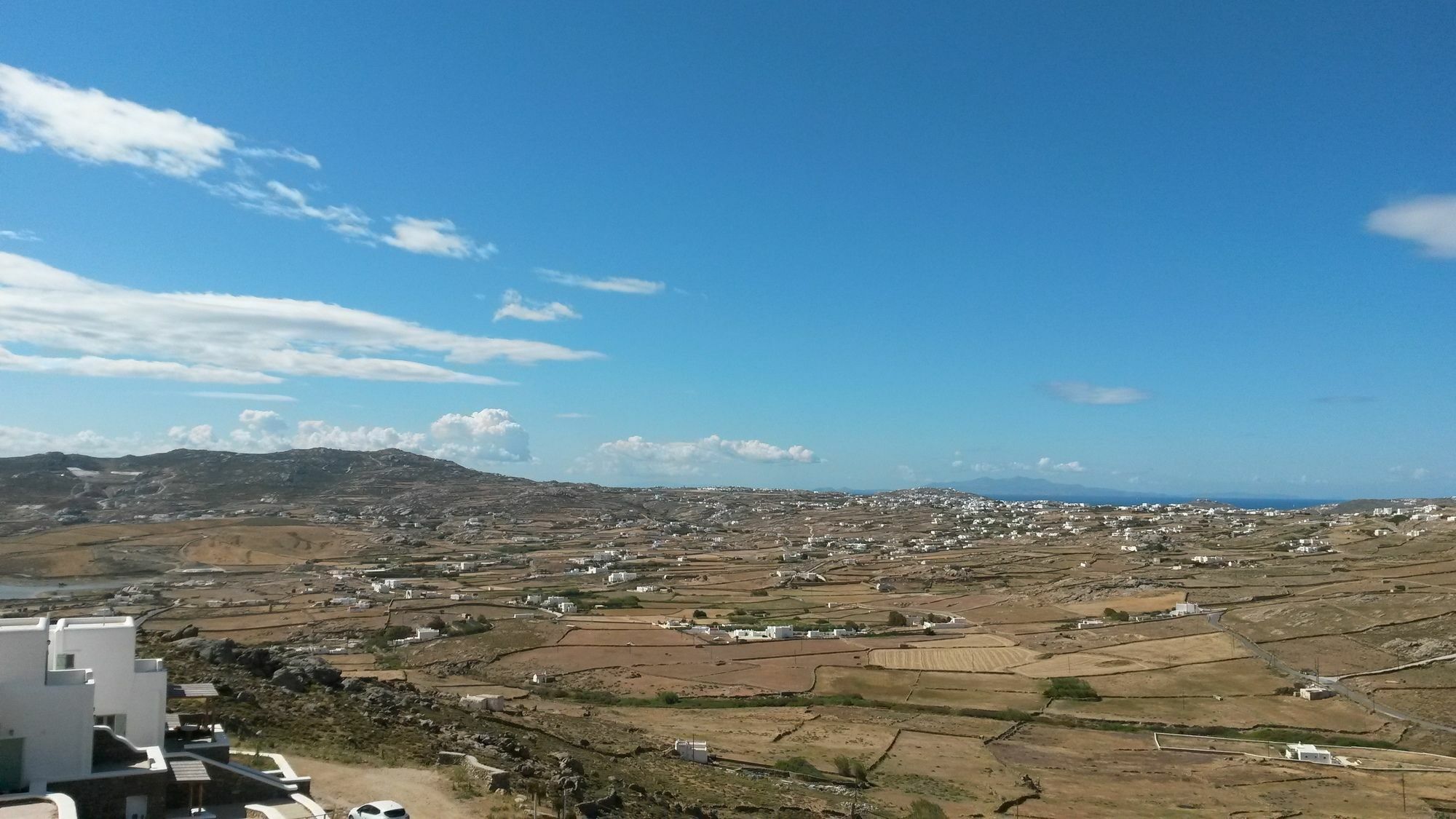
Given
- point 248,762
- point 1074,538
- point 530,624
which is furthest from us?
point 1074,538

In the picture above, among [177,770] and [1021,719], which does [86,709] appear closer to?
[177,770]

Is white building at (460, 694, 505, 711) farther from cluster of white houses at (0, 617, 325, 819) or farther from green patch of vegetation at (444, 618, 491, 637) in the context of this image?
green patch of vegetation at (444, 618, 491, 637)

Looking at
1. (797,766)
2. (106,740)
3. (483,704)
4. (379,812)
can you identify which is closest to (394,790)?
(379,812)

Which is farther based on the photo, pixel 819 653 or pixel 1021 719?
pixel 819 653

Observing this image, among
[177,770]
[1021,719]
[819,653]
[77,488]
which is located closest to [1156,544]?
[819,653]

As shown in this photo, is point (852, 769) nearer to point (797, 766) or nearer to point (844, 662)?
point (797, 766)

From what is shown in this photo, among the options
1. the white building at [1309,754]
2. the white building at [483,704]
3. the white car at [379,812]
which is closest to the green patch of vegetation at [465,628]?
the white building at [483,704]

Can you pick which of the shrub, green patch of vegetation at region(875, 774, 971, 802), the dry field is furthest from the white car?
the dry field
